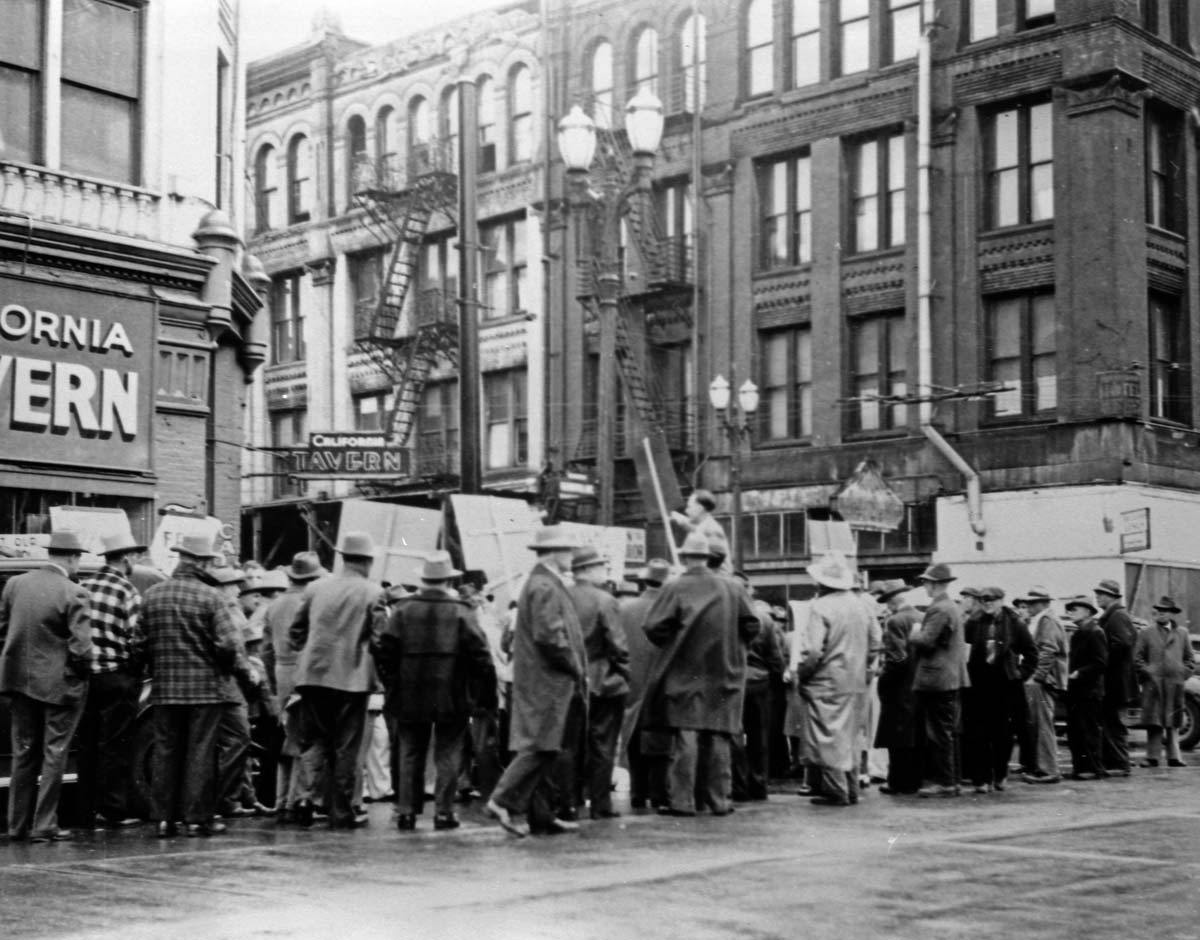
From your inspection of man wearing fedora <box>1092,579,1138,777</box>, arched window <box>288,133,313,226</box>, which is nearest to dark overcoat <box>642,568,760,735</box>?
man wearing fedora <box>1092,579,1138,777</box>

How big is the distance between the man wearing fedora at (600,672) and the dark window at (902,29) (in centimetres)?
2390

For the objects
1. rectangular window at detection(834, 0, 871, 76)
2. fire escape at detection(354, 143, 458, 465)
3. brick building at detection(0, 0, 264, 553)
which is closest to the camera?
brick building at detection(0, 0, 264, 553)

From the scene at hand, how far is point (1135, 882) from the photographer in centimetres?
910

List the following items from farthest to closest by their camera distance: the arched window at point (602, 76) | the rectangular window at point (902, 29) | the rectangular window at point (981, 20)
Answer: the arched window at point (602, 76) → the rectangular window at point (902, 29) → the rectangular window at point (981, 20)

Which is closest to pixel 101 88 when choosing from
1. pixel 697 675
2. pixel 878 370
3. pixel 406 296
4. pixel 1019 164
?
pixel 697 675

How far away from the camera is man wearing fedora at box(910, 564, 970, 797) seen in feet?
48.7

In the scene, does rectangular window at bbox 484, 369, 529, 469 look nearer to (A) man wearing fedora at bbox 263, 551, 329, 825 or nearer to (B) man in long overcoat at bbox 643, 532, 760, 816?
(A) man wearing fedora at bbox 263, 551, 329, 825

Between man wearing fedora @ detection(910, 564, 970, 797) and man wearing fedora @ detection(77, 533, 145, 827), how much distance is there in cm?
653

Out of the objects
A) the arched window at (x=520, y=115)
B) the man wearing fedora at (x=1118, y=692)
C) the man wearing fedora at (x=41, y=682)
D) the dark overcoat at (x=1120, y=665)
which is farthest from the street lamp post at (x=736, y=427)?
the man wearing fedora at (x=41, y=682)

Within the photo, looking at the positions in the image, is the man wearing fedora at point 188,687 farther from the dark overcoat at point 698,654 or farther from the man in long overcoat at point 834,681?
the man in long overcoat at point 834,681

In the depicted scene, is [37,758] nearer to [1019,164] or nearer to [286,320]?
[1019,164]

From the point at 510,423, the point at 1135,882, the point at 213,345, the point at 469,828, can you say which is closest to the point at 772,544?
the point at 510,423

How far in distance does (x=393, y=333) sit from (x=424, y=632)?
1209 inches

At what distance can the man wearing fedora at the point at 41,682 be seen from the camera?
1153 centimetres
